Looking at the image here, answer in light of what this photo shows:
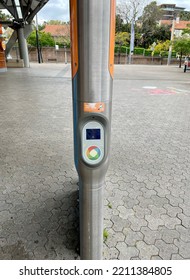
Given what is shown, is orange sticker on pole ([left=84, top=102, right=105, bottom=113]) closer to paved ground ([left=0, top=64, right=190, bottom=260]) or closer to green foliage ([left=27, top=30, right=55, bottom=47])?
paved ground ([left=0, top=64, right=190, bottom=260])

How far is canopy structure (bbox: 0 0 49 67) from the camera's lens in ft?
50.9

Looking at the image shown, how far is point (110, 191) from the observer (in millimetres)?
2715

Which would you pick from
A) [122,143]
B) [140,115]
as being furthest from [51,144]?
[140,115]

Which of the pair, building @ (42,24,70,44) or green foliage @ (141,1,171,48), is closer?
building @ (42,24,70,44)

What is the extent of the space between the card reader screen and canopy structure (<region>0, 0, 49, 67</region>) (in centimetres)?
1628

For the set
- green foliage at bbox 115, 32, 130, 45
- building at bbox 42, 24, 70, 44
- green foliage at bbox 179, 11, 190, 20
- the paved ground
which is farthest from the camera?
green foliage at bbox 179, 11, 190, 20

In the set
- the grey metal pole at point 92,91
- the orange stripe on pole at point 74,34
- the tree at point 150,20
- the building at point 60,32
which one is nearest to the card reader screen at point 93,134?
the grey metal pole at point 92,91

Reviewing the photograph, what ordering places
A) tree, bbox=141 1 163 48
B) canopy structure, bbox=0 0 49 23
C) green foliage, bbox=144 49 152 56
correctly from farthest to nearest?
1. tree, bbox=141 1 163 48
2. green foliage, bbox=144 49 152 56
3. canopy structure, bbox=0 0 49 23

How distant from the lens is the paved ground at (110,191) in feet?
6.48

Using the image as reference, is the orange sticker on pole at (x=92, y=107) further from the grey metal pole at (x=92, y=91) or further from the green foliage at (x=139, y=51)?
the green foliage at (x=139, y=51)

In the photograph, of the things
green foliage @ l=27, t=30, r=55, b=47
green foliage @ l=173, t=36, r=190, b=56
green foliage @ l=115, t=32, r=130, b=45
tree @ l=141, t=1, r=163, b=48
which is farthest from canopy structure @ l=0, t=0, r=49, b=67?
tree @ l=141, t=1, r=163, b=48

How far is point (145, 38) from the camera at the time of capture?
144 feet

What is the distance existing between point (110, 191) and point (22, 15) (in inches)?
776

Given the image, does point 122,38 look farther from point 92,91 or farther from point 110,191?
point 92,91
